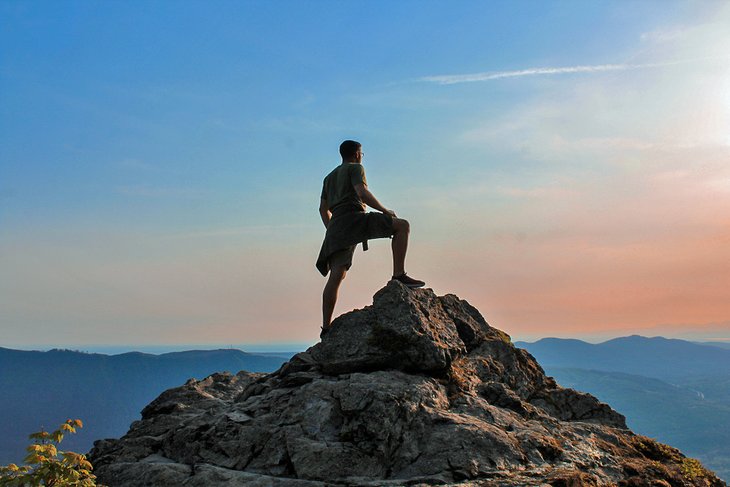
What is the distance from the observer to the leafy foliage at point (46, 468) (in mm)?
9250

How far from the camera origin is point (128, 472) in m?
11.1

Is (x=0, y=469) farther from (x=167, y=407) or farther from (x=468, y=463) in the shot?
(x=468, y=463)

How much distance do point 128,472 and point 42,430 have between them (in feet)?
6.52

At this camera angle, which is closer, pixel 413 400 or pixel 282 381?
pixel 413 400

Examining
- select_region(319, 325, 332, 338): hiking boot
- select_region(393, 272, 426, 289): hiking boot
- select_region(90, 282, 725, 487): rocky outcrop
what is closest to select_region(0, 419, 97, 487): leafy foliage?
select_region(90, 282, 725, 487): rocky outcrop

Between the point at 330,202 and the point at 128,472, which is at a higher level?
the point at 330,202

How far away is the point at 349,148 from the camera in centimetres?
1506

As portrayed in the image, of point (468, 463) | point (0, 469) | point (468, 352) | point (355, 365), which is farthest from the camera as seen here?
point (468, 352)

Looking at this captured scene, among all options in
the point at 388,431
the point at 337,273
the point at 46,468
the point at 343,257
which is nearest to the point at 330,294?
the point at 337,273

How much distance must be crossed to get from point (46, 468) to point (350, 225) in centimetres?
804

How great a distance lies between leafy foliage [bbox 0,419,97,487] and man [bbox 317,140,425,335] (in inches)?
256

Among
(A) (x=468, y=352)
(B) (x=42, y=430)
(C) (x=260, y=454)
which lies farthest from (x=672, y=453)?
(B) (x=42, y=430)

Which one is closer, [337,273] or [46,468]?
[46,468]

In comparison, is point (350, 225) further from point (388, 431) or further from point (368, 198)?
point (388, 431)
